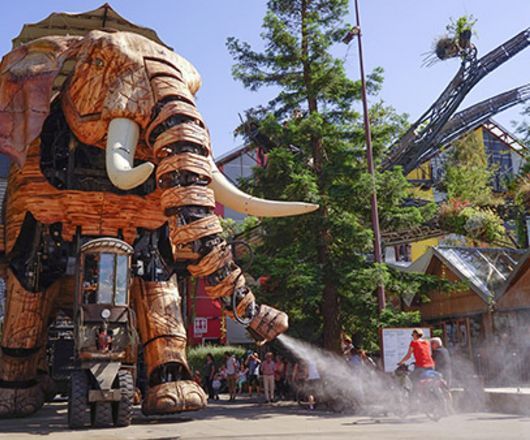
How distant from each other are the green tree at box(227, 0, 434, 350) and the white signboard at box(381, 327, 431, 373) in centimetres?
167

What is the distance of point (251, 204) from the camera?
10.1 metres

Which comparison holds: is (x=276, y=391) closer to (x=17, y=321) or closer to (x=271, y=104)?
(x=271, y=104)

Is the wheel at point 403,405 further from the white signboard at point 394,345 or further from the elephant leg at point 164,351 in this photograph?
the elephant leg at point 164,351

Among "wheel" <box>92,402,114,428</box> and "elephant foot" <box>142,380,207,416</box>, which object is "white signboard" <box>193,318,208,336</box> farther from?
"wheel" <box>92,402,114,428</box>

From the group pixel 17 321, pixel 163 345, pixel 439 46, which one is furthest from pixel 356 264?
pixel 439 46

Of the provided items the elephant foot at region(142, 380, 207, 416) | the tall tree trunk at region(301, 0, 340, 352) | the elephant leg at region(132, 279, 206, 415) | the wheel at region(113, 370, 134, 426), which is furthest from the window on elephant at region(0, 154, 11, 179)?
the wheel at region(113, 370, 134, 426)

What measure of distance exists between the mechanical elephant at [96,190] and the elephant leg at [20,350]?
0.05 feet

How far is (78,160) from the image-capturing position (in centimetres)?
1040

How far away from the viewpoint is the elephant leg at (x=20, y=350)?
33.8 ft

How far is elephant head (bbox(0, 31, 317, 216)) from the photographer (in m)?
9.02

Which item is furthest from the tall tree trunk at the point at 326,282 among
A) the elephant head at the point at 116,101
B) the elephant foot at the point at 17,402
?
the elephant foot at the point at 17,402

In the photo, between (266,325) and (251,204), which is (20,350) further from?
(251,204)

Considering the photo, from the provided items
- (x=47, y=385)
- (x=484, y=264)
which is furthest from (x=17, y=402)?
(x=484, y=264)

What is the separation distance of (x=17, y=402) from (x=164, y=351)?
2268 mm
